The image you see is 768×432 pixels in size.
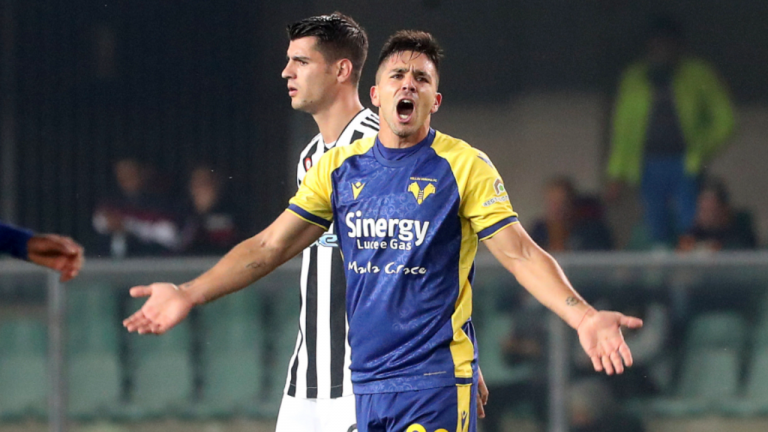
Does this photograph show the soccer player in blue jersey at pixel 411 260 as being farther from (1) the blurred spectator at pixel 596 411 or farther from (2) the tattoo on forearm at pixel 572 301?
(1) the blurred spectator at pixel 596 411

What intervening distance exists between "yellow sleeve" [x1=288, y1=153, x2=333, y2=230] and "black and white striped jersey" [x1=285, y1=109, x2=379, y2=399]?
1.75ft

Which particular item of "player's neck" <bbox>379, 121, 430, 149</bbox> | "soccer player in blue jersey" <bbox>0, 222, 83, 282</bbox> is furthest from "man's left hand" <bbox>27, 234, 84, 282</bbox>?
"player's neck" <bbox>379, 121, 430, 149</bbox>

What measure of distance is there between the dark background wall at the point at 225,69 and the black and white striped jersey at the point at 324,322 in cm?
380

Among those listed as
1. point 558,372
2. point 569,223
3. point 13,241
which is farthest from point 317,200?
point 569,223

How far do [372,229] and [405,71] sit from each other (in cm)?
50

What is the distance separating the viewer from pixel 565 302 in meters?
3.26

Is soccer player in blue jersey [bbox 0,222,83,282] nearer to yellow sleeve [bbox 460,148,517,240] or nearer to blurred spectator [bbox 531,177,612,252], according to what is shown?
yellow sleeve [bbox 460,148,517,240]

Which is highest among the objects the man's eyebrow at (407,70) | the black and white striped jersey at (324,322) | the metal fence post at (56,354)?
the man's eyebrow at (407,70)

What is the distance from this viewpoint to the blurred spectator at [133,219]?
7.84m

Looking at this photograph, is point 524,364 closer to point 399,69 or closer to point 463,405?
point 463,405

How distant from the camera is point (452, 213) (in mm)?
3471

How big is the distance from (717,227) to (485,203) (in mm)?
4687

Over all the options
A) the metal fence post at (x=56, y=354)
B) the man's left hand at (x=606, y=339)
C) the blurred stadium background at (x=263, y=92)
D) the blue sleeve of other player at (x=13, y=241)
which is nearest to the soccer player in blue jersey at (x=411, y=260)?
the man's left hand at (x=606, y=339)

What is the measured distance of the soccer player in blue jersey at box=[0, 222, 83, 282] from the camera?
365cm
